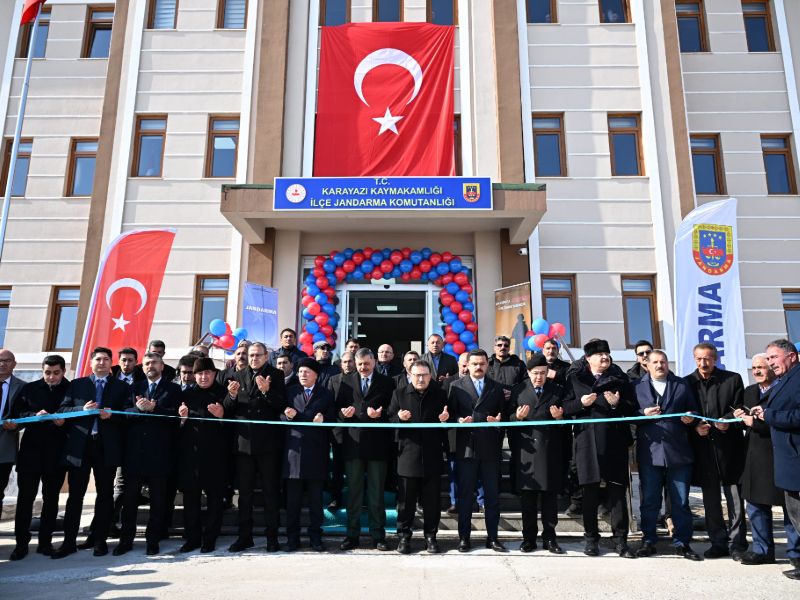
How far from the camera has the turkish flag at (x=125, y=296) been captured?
8.67 meters

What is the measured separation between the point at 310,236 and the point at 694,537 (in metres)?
7.85

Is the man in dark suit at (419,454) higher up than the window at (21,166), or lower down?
lower down

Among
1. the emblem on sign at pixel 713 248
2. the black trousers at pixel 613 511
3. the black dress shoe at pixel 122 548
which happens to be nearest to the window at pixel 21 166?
the black dress shoe at pixel 122 548

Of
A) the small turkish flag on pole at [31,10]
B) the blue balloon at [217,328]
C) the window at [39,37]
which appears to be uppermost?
the window at [39,37]

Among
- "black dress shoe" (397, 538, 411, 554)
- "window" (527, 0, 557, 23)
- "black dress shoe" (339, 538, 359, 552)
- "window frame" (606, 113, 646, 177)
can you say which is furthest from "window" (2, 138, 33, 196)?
"window frame" (606, 113, 646, 177)

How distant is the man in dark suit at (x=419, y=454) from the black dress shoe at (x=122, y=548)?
2.42 m

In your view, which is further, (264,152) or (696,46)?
(696,46)

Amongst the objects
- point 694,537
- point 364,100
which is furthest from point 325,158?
point 694,537

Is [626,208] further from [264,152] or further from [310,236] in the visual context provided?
[264,152]

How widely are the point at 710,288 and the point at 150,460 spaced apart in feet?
24.1

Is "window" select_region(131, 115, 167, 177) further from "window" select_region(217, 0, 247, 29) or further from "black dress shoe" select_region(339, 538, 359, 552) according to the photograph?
"black dress shoe" select_region(339, 538, 359, 552)

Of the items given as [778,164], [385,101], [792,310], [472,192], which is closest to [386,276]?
[472,192]

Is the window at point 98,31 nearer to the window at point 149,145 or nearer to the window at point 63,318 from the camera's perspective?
the window at point 149,145

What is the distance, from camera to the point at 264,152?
11742 mm
